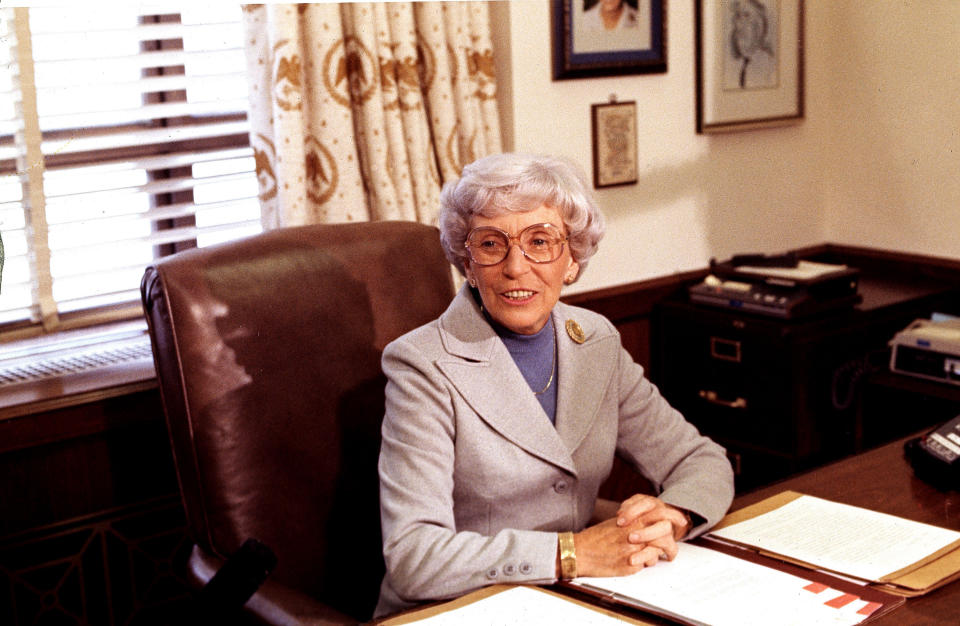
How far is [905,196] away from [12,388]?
9.35 ft

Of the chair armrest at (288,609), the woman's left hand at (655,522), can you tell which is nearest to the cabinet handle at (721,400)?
the woman's left hand at (655,522)

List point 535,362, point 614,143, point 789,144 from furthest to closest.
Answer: point 789,144
point 614,143
point 535,362

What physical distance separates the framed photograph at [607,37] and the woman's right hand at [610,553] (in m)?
1.80

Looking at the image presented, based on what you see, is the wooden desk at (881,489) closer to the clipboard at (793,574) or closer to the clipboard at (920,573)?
the clipboard at (920,573)

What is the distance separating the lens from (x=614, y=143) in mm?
3215

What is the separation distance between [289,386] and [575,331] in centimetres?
54

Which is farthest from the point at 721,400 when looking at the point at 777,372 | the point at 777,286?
the point at 777,286

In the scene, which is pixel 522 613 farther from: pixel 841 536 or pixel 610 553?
pixel 841 536

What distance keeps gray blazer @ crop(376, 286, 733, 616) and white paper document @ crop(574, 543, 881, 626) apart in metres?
0.13

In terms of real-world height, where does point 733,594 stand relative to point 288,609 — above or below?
above

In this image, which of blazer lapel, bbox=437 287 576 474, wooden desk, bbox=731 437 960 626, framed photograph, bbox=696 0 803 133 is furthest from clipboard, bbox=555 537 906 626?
framed photograph, bbox=696 0 803 133

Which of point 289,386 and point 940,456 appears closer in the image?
point 940,456

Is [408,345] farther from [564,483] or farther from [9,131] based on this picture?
[9,131]

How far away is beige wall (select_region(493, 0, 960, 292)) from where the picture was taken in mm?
3092
